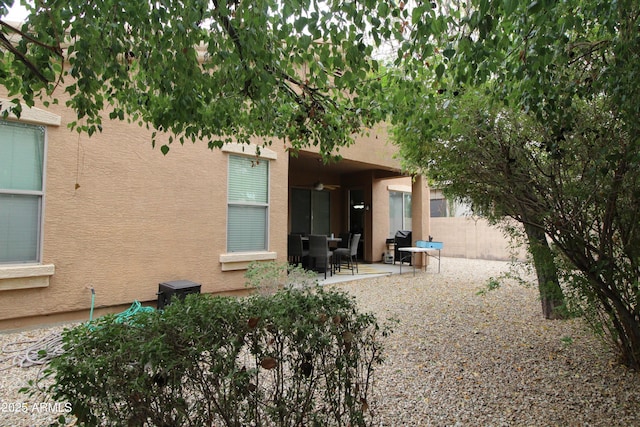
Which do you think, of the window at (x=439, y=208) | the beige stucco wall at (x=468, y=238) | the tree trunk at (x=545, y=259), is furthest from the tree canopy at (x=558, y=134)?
the window at (x=439, y=208)

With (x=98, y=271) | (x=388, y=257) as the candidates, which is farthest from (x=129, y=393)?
(x=388, y=257)

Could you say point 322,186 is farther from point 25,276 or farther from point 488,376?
point 488,376

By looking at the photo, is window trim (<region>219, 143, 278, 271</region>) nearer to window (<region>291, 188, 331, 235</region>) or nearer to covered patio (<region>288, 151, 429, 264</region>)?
covered patio (<region>288, 151, 429, 264</region>)

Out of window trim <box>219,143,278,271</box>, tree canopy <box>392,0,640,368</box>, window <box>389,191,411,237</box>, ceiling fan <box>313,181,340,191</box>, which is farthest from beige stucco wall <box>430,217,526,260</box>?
tree canopy <box>392,0,640,368</box>

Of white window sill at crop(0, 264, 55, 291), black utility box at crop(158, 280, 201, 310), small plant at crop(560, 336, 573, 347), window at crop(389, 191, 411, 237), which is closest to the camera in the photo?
small plant at crop(560, 336, 573, 347)

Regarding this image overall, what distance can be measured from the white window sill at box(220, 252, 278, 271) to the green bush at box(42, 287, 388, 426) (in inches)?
157

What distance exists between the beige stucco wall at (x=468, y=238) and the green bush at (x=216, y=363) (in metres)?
12.5

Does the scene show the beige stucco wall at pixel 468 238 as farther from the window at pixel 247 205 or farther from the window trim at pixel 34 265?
the window trim at pixel 34 265

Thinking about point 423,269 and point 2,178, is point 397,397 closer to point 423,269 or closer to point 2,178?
point 2,178

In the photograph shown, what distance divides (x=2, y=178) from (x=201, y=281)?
280 centimetres

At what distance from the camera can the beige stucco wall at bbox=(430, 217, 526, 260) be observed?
1368 centimetres

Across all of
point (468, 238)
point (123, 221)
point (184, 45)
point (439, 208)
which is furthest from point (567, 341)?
point (439, 208)

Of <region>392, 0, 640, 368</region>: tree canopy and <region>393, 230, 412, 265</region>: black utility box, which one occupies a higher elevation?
<region>392, 0, 640, 368</region>: tree canopy

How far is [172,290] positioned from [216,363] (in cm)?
355
